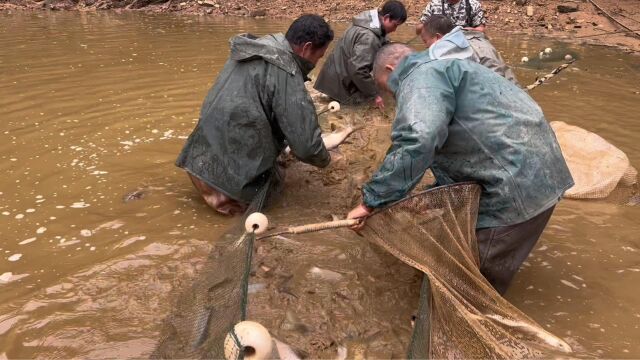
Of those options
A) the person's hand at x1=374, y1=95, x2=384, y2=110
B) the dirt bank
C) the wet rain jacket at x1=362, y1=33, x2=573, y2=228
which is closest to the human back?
the wet rain jacket at x1=362, y1=33, x2=573, y2=228

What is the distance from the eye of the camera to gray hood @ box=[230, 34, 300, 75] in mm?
3861

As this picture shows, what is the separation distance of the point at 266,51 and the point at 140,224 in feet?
5.62

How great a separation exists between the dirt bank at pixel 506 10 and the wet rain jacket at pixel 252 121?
7756 mm

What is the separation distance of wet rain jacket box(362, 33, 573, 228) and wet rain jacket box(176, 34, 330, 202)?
1.17 m

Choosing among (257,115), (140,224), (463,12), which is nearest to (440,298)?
(257,115)

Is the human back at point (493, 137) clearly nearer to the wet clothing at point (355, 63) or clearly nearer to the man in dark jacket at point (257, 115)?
the man in dark jacket at point (257, 115)

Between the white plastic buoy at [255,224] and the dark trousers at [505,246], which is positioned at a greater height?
the white plastic buoy at [255,224]

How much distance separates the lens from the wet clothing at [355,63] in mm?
5926

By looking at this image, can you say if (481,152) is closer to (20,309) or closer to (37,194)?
(20,309)

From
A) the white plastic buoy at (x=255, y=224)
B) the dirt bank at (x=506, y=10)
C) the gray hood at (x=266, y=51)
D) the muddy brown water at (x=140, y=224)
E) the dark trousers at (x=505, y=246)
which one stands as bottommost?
the muddy brown water at (x=140, y=224)

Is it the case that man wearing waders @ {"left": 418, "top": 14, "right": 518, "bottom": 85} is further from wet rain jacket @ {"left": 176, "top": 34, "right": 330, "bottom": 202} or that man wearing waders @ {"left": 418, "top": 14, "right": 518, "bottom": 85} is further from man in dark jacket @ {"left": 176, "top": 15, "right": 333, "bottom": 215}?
wet rain jacket @ {"left": 176, "top": 34, "right": 330, "bottom": 202}

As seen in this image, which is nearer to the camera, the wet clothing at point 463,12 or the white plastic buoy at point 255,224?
the white plastic buoy at point 255,224

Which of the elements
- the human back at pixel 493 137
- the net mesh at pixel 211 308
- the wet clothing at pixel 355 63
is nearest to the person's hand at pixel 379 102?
the wet clothing at pixel 355 63

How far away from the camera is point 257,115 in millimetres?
3951
